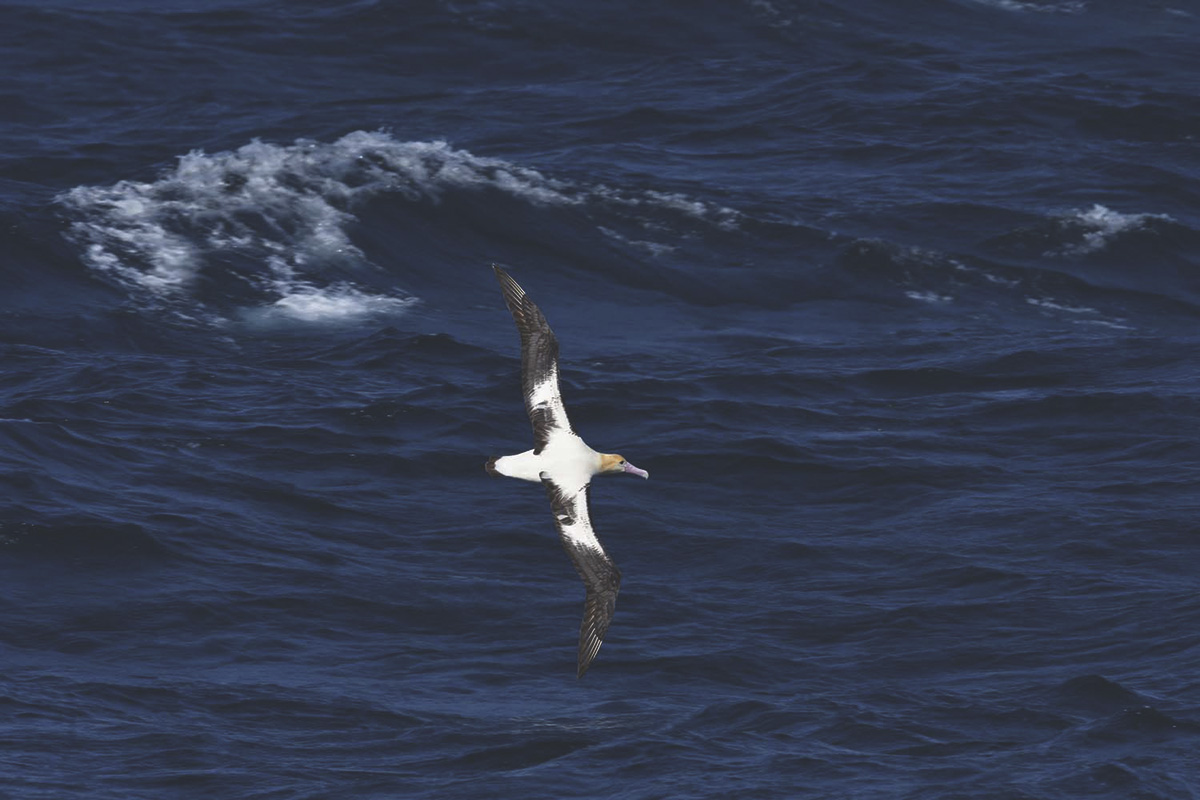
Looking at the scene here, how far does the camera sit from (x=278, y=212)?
4384 centimetres

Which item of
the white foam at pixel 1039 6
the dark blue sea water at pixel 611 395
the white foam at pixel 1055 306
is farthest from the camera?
the white foam at pixel 1039 6

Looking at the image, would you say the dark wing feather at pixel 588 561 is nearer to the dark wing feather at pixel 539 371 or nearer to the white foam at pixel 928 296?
the dark wing feather at pixel 539 371

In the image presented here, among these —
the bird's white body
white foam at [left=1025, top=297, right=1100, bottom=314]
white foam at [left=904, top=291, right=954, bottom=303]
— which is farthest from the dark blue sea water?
the bird's white body

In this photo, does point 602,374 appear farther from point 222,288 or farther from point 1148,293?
point 1148,293

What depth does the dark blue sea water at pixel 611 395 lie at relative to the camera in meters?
27.8

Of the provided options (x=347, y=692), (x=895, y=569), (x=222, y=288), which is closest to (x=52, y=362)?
(x=222, y=288)

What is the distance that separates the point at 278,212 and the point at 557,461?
19.9m

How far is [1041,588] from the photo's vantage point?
31.6 m

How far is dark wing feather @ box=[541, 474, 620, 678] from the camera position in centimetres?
2492

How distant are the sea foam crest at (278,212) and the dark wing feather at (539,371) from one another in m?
15.5

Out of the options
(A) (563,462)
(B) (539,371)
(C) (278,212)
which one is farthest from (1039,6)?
(A) (563,462)

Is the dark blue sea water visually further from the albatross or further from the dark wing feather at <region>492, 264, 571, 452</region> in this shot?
the dark wing feather at <region>492, 264, 571, 452</region>

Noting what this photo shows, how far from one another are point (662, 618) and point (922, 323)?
12.4 metres

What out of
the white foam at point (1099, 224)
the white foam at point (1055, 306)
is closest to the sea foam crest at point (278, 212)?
the white foam at point (1055, 306)
